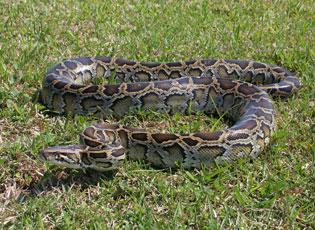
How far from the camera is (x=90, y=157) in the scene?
6.30m

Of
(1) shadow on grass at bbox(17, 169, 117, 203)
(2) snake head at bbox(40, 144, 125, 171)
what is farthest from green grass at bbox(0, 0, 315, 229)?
(2) snake head at bbox(40, 144, 125, 171)

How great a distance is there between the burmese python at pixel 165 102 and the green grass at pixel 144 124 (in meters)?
0.22

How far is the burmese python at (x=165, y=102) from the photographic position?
21.8 ft

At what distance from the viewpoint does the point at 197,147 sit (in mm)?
6648

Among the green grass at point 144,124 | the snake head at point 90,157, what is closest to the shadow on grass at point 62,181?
the green grass at point 144,124

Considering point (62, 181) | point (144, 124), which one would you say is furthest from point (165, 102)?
point (62, 181)

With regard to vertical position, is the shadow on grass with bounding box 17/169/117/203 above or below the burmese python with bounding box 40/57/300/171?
below

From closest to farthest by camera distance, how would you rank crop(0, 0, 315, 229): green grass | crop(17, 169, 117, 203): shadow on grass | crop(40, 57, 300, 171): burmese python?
crop(0, 0, 315, 229): green grass → crop(17, 169, 117, 203): shadow on grass → crop(40, 57, 300, 171): burmese python

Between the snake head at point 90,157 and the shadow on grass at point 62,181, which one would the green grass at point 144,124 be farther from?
the snake head at point 90,157

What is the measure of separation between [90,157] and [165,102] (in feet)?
7.53

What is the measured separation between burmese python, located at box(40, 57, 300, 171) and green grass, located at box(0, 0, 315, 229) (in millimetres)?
216

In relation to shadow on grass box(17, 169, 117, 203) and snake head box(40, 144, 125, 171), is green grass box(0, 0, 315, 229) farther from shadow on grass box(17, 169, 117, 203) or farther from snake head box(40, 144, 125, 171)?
snake head box(40, 144, 125, 171)

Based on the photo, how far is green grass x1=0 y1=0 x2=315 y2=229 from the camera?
5805mm

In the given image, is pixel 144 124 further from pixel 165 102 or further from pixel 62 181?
pixel 62 181
